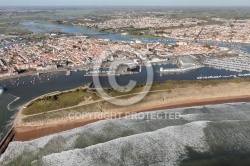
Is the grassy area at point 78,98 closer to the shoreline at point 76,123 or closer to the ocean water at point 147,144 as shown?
the shoreline at point 76,123

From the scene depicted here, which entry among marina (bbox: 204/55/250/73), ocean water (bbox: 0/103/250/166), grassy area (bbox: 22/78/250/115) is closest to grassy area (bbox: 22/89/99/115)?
grassy area (bbox: 22/78/250/115)

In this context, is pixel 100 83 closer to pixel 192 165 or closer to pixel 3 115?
pixel 3 115

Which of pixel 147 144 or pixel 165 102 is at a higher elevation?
pixel 147 144

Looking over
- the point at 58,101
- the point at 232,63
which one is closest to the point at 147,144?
the point at 58,101

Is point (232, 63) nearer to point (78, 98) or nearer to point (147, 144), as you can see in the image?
point (78, 98)

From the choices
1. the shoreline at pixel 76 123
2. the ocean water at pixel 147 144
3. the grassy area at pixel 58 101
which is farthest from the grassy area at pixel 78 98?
the ocean water at pixel 147 144

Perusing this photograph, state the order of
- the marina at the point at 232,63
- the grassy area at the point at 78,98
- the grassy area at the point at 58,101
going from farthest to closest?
1. the marina at the point at 232,63
2. the grassy area at the point at 78,98
3. the grassy area at the point at 58,101

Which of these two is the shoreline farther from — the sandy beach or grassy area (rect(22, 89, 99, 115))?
grassy area (rect(22, 89, 99, 115))
